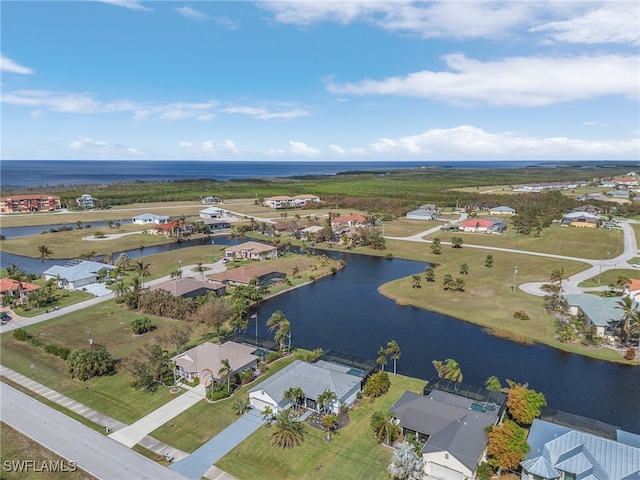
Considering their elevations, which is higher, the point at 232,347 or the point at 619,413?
the point at 232,347

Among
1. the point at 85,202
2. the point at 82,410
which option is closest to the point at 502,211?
the point at 82,410

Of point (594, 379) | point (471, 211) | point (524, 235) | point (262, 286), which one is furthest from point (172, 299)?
point (471, 211)

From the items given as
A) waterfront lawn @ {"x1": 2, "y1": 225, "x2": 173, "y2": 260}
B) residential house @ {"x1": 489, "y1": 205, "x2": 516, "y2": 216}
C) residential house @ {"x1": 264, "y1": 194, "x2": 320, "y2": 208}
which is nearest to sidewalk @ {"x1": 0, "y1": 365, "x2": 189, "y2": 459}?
waterfront lawn @ {"x1": 2, "y1": 225, "x2": 173, "y2": 260}

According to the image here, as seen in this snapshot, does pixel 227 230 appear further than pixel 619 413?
Yes

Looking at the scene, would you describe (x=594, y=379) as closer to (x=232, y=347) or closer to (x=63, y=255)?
(x=232, y=347)

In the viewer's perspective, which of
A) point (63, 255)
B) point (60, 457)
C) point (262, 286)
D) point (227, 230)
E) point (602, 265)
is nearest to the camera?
point (60, 457)

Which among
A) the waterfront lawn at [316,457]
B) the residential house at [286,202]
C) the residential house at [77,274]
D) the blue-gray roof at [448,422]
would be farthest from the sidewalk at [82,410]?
the residential house at [286,202]

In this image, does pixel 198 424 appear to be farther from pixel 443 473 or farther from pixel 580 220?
pixel 580 220
